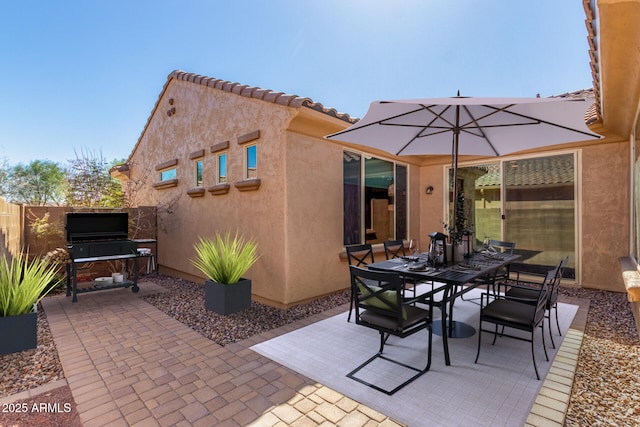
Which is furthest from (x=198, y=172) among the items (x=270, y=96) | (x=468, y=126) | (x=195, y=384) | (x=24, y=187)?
(x=24, y=187)

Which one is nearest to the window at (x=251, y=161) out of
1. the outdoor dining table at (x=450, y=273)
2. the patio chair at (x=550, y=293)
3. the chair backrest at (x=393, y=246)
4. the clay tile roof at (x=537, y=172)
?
the chair backrest at (x=393, y=246)

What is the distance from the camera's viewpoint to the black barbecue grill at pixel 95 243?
5.59 metres

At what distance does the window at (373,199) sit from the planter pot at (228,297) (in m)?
2.08

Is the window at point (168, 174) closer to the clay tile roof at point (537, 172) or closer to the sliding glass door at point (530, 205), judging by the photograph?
the sliding glass door at point (530, 205)

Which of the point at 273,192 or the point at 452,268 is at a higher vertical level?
the point at 273,192

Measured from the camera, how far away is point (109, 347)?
11.7 ft

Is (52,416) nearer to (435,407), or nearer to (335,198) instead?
(435,407)

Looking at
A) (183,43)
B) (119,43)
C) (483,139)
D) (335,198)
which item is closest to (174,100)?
(335,198)

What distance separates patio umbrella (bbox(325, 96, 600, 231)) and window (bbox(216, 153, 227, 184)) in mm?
2989

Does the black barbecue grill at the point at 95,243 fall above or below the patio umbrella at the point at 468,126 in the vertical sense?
below

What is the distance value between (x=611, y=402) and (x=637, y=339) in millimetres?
1773

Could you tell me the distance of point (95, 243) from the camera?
226 inches

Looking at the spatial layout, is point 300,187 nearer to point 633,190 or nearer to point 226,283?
point 226,283

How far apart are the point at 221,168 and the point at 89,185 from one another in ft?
16.8
